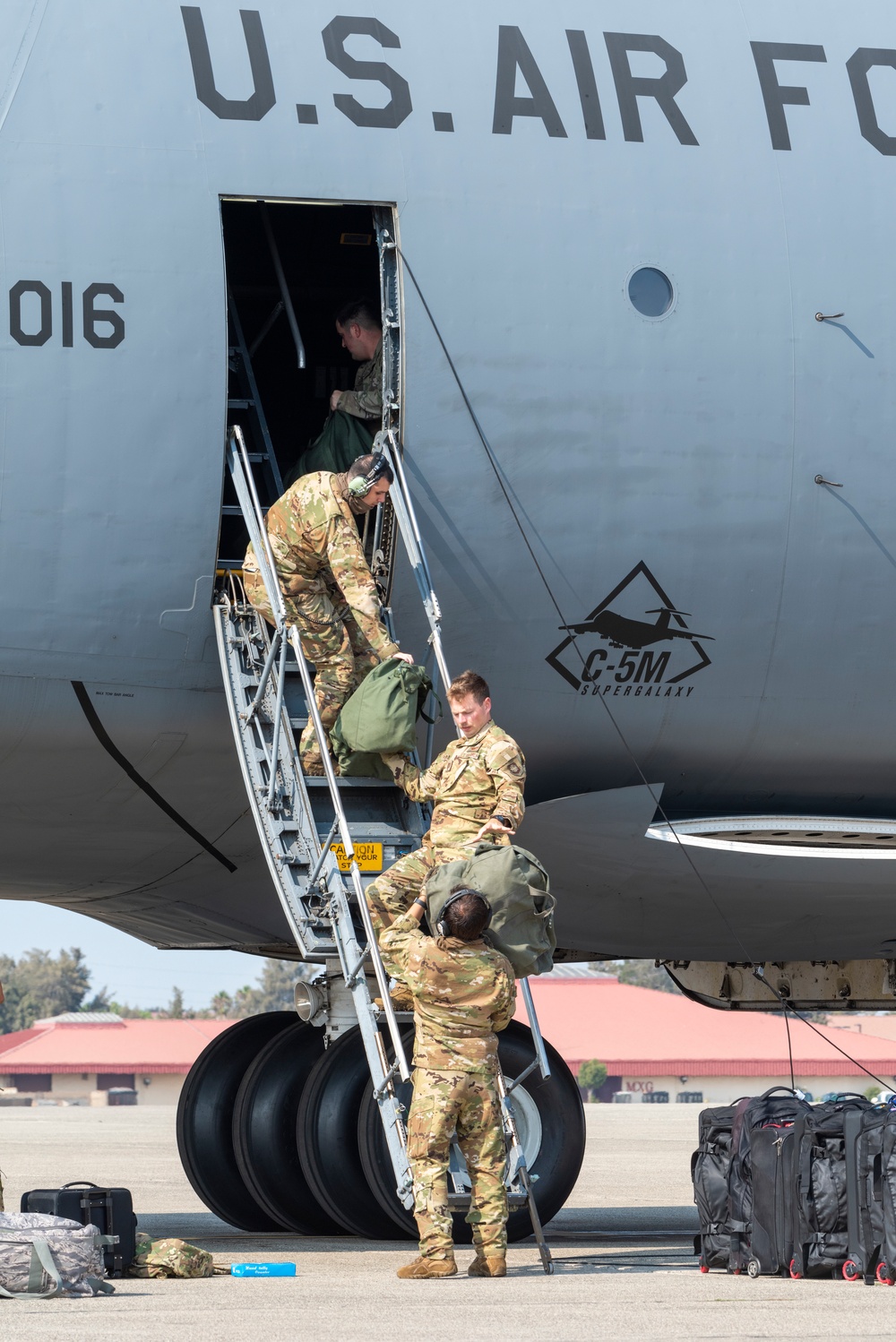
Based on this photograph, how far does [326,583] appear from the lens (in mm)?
11633

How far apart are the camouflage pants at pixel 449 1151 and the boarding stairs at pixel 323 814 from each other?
Result: 9.4 inches

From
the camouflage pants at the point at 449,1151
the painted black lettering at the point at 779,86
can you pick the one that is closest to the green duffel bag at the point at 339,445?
the painted black lettering at the point at 779,86

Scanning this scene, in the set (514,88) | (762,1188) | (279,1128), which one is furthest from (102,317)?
(279,1128)

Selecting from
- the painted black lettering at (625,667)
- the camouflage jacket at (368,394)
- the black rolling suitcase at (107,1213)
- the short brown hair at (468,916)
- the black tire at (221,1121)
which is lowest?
the black rolling suitcase at (107,1213)

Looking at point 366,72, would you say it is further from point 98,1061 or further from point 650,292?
point 98,1061

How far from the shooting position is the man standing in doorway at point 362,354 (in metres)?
12.2

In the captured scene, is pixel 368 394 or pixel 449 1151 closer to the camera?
pixel 449 1151

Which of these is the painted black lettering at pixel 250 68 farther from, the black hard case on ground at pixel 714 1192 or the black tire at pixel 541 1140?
the black hard case on ground at pixel 714 1192

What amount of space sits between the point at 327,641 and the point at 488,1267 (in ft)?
12.1

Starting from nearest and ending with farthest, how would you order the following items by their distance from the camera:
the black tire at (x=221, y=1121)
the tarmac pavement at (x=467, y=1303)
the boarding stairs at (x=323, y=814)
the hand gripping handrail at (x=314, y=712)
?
the tarmac pavement at (x=467, y=1303) < the hand gripping handrail at (x=314, y=712) < the boarding stairs at (x=323, y=814) < the black tire at (x=221, y=1121)

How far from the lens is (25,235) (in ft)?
35.6

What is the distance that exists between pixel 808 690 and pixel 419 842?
2855 mm

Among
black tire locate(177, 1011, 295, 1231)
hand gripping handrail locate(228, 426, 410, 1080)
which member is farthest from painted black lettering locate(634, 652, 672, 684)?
black tire locate(177, 1011, 295, 1231)

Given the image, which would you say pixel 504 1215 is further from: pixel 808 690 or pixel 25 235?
pixel 25 235
